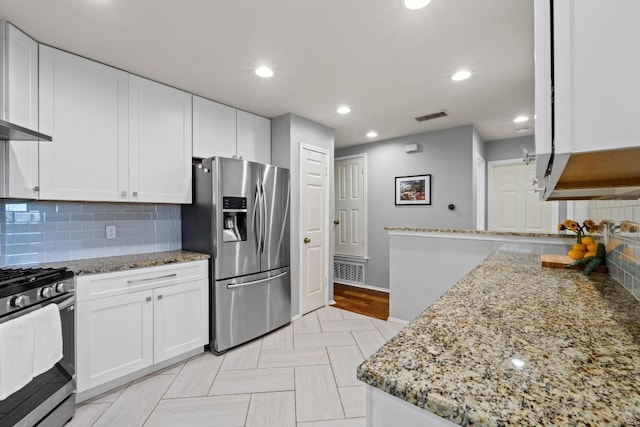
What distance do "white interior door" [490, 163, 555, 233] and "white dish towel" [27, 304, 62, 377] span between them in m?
5.17

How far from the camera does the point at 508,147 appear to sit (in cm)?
439

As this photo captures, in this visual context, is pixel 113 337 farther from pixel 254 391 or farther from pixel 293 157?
pixel 293 157

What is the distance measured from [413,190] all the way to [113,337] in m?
3.81

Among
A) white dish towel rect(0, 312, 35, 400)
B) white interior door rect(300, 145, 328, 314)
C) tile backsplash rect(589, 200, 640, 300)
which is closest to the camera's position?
tile backsplash rect(589, 200, 640, 300)

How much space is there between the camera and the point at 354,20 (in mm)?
1704

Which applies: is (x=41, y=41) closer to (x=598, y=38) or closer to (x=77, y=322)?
(x=77, y=322)

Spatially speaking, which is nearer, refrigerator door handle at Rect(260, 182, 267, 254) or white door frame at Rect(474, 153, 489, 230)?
refrigerator door handle at Rect(260, 182, 267, 254)

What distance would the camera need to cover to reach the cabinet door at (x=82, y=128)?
194 centimetres

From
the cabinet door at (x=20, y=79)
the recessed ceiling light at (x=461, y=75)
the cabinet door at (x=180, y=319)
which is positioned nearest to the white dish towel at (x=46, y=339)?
the cabinet door at (x=180, y=319)

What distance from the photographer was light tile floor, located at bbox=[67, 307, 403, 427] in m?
1.75

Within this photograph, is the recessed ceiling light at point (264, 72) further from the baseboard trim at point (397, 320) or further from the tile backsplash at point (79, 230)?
the baseboard trim at point (397, 320)

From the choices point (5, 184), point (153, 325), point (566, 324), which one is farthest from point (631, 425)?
point (5, 184)

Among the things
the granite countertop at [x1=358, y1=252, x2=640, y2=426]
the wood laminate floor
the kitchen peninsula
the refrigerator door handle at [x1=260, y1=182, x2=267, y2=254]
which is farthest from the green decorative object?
the refrigerator door handle at [x1=260, y1=182, x2=267, y2=254]

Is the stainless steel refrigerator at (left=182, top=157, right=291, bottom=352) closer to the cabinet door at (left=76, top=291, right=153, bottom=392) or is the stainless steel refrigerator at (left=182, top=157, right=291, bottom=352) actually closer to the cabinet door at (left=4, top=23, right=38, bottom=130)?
the cabinet door at (left=76, top=291, right=153, bottom=392)
